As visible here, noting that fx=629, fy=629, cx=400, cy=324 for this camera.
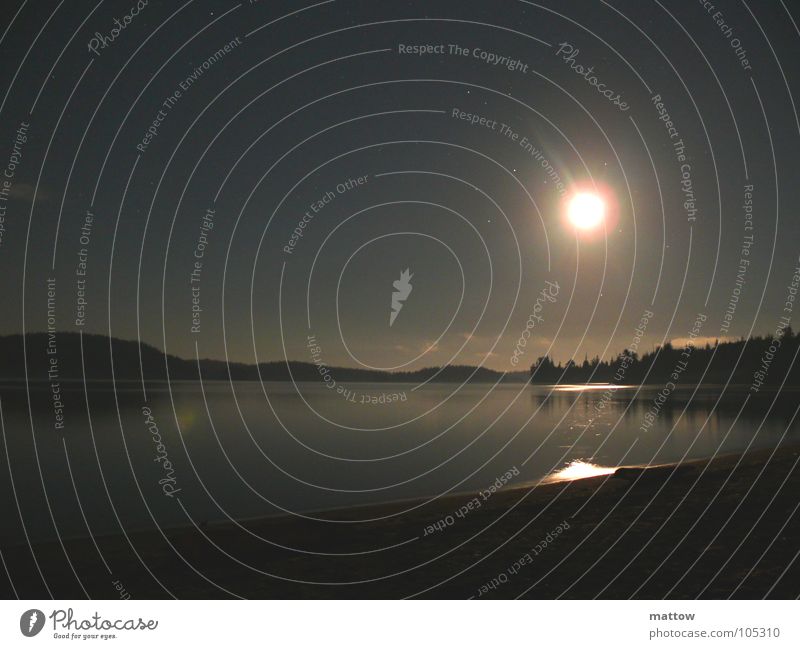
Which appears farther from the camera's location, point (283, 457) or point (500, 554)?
point (283, 457)

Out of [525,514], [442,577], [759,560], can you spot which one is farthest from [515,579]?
[525,514]

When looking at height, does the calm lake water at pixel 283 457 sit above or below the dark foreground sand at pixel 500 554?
below

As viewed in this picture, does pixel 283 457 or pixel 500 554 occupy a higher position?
pixel 500 554

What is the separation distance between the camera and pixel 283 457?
25656 mm

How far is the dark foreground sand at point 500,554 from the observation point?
7.15 meters

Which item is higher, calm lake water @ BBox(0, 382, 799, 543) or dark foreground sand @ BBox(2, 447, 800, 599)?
dark foreground sand @ BBox(2, 447, 800, 599)

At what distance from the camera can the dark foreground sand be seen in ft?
23.5

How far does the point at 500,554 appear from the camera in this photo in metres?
8.41

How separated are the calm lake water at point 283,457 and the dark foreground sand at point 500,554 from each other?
173 inches

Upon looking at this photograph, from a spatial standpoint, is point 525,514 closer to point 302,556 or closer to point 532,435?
point 302,556

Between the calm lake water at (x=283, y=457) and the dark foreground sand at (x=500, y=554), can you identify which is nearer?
the dark foreground sand at (x=500, y=554)

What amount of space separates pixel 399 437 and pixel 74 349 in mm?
89341

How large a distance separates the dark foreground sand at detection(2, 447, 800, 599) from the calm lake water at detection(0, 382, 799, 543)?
438 cm

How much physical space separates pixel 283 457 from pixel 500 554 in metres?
18.4
